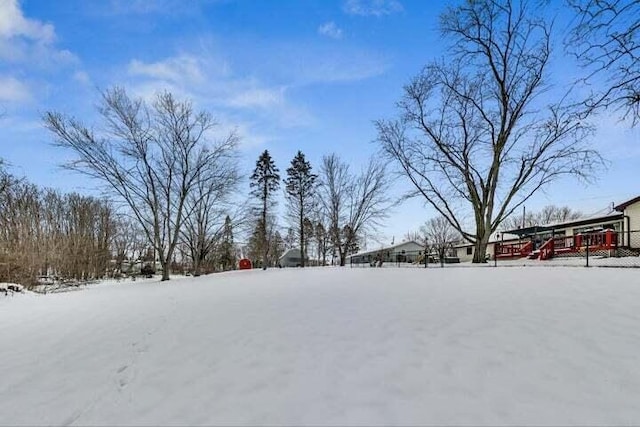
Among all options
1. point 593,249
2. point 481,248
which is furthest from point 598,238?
point 481,248

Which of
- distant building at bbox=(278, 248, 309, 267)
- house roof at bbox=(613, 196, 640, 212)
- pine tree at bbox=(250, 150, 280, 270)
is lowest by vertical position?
distant building at bbox=(278, 248, 309, 267)

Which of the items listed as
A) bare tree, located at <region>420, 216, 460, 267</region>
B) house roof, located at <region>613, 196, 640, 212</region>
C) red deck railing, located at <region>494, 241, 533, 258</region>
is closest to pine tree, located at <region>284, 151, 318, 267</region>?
red deck railing, located at <region>494, 241, 533, 258</region>

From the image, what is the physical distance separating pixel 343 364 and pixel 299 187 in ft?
98.6

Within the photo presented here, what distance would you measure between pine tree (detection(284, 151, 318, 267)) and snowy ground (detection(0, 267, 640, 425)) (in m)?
25.4

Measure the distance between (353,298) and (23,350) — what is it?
552 centimetres

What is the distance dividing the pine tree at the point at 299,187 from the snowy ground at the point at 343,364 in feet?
83.4

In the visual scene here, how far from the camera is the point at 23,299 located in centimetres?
992

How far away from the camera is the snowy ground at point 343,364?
2998 mm

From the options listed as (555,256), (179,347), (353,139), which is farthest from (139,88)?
(555,256)

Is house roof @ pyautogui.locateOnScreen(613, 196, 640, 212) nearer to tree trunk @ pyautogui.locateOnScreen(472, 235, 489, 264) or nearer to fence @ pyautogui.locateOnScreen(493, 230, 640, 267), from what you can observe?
fence @ pyautogui.locateOnScreen(493, 230, 640, 267)

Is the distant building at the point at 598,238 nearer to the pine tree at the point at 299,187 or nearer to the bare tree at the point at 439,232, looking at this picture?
the pine tree at the point at 299,187

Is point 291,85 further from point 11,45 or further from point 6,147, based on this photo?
point 6,147

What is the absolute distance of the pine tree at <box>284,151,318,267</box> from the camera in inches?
1280

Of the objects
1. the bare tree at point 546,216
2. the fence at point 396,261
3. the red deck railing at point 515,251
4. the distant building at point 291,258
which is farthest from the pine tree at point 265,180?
the bare tree at point 546,216
